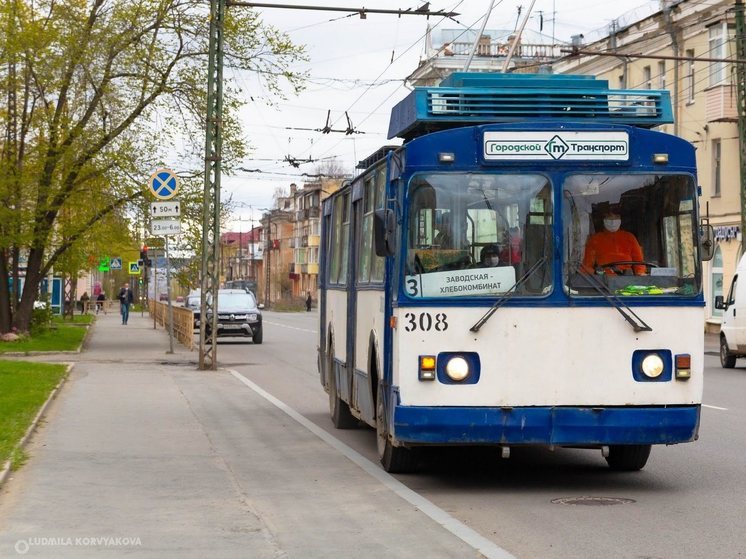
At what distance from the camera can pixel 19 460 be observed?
476 inches

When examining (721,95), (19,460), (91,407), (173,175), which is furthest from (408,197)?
(721,95)

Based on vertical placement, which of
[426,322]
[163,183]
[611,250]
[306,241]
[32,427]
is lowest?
[32,427]

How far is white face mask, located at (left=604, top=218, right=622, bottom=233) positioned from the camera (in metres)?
10.5

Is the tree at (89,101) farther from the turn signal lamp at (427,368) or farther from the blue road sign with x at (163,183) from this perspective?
the turn signal lamp at (427,368)

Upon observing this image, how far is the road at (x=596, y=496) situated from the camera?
830 centimetres

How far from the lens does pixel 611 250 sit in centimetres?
1052

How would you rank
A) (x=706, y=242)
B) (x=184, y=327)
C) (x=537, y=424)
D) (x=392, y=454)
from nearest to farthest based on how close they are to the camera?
(x=537, y=424) → (x=706, y=242) → (x=392, y=454) → (x=184, y=327)

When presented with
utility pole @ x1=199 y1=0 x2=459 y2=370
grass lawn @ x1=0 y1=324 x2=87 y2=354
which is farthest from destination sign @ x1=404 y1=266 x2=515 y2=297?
grass lawn @ x1=0 y1=324 x2=87 y2=354

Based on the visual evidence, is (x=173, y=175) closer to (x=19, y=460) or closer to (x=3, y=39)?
(x=3, y=39)

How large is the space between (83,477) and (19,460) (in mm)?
1046

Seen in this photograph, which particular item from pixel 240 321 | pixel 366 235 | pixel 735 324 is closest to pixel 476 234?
pixel 366 235

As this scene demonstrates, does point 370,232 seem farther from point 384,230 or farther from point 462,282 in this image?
point 462,282

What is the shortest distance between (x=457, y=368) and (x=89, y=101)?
2671 cm

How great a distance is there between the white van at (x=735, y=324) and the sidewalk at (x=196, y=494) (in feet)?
41.8
